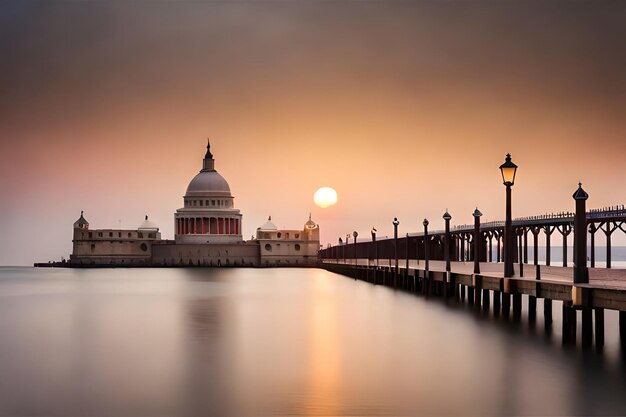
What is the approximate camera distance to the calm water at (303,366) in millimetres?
21438

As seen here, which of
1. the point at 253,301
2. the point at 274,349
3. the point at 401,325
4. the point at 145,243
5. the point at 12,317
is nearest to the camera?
the point at 274,349

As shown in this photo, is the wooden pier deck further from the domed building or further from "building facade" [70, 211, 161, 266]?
"building facade" [70, 211, 161, 266]

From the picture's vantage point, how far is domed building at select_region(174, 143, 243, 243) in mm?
194250

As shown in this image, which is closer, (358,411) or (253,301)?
(358,411)

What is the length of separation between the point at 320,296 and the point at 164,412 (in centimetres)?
4767

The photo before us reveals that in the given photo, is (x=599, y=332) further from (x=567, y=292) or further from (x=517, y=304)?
(x=517, y=304)

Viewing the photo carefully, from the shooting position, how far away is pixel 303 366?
91.8 feet

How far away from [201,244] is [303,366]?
6493 inches

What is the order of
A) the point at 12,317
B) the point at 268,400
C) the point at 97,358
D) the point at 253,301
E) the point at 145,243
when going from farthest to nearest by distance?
the point at 145,243 < the point at 253,301 < the point at 12,317 < the point at 97,358 < the point at 268,400

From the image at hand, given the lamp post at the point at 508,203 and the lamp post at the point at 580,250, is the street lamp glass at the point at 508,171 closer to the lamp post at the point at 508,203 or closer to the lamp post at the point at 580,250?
the lamp post at the point at 508,203

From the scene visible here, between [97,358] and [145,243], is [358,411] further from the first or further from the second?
[145,243]

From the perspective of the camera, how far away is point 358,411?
2052 cm

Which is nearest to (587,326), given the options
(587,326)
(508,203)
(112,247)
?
(587,326)

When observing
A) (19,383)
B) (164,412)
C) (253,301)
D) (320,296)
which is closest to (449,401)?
(164,412)
